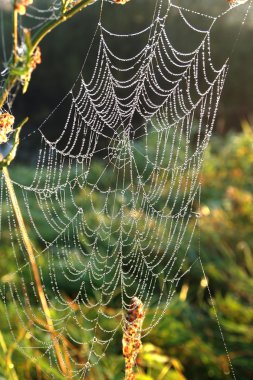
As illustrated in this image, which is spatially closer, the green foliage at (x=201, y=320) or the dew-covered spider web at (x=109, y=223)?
the dew-covered spider web at (x=109, y=223)

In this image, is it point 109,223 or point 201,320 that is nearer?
point 201,320

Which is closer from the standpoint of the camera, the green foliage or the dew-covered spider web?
the dew-covered spider web

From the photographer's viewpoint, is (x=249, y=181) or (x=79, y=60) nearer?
(x=249, y=181)

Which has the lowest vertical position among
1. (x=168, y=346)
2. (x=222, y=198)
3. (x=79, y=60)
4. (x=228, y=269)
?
(x=168, y=346)

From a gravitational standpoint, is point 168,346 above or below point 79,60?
below

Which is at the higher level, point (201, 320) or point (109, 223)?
point (109, 223)

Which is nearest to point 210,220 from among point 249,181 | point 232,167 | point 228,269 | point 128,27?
point 228,269

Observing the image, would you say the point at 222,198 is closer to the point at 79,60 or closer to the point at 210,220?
the point at 210,220

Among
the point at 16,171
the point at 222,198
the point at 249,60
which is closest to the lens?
the point at 222,198
